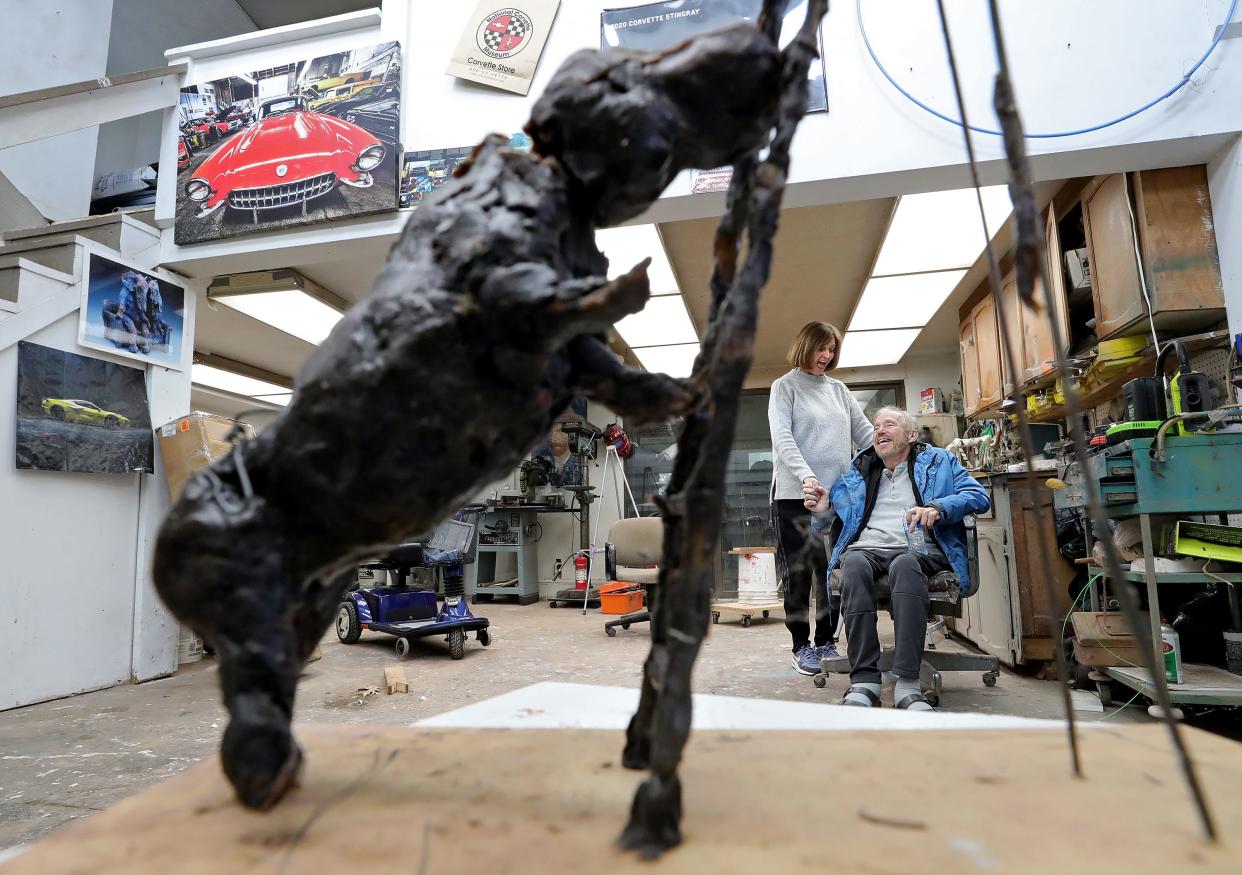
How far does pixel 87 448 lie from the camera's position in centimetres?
293

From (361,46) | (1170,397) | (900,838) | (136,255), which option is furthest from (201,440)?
(1170,397)

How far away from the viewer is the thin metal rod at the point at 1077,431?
1.97 feet

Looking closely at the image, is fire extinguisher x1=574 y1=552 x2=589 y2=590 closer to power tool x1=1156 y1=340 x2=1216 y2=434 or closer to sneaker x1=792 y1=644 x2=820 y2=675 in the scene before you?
sneaker x1=792 y1=644 x2=820 y2=675

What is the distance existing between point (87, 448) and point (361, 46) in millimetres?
2261

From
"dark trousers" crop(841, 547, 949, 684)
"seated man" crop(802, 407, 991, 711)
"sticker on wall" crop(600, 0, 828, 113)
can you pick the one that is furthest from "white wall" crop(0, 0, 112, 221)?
"dark trousers" crop(841, 547, 949, 684)

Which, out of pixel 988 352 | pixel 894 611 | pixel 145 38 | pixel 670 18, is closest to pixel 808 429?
pixel 894 611

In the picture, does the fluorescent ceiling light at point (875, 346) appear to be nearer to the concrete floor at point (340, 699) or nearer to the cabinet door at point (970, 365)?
the cabinet door at point (970, 365)

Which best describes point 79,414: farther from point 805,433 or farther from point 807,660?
point 807,660

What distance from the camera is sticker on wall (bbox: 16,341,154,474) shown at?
2725 mm

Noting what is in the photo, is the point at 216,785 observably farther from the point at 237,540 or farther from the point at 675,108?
the point at 675,108

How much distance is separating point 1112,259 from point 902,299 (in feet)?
6.16

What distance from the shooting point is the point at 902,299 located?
467 cm

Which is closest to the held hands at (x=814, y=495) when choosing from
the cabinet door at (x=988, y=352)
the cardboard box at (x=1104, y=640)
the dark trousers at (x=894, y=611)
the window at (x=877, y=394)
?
the dark trousers at (x=894, y=611)

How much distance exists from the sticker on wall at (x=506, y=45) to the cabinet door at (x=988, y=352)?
3.06m
